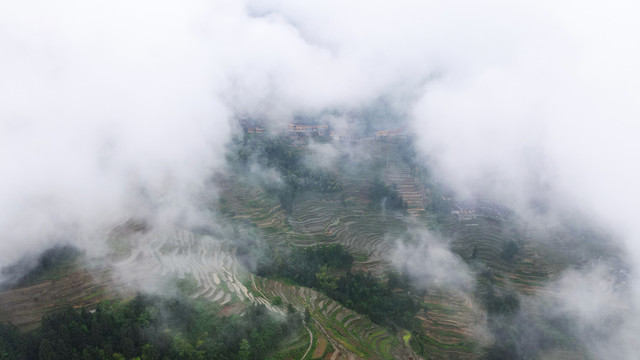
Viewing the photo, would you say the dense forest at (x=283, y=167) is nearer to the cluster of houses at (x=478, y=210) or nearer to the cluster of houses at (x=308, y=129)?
the cluster of houses at (x=308, y=129)

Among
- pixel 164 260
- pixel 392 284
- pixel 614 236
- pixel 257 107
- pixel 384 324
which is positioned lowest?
pixel 164 260

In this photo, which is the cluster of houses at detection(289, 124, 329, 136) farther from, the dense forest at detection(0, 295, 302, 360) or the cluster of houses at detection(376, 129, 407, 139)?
the dense forest at detection(0, 295, 302, 360)

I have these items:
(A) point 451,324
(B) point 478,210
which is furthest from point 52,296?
(B) point 478,210

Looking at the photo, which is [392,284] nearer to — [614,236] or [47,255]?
[614,236]

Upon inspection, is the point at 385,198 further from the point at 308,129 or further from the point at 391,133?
the point at 308,129

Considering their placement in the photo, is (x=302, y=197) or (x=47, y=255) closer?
(x=47, y=255)

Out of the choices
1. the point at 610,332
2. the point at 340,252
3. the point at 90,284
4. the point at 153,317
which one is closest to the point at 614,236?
the point at 610,332

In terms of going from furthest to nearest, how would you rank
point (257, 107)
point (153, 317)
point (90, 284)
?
point (257, 107) < point (90, 284) < point (153, 317)
